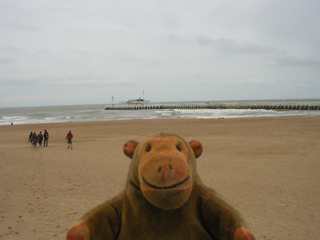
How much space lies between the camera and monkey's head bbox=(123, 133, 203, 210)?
158cm

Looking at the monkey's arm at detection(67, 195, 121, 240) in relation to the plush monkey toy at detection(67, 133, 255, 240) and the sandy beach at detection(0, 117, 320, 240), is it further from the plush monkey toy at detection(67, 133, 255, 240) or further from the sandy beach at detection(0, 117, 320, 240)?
the sandy beach at detection(0, 117, 320, 240)

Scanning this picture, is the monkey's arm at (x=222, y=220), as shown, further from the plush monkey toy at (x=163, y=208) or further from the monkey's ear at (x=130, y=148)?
the monkey's ear at (x=130, y=148)

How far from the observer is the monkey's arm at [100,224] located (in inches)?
66.3

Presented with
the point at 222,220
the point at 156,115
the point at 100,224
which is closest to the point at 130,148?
the point at 100,224

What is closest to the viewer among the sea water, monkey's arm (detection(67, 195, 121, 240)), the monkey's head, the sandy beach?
the monkey's head

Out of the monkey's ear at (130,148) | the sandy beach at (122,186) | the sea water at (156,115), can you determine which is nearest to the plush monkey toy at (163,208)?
the monkey's ear at (130,148)

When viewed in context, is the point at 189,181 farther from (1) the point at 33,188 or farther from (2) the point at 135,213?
(1) the point at 33,188

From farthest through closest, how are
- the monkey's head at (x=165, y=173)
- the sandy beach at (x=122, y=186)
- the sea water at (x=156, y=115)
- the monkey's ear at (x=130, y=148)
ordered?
the sea water at (x=156, y=115), the sandy beach at (x=122, y=186), the monkey's ear at (x=130, y=148), the monkey's head at (x=165, y=173)

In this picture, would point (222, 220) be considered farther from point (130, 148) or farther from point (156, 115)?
point (156, 115)

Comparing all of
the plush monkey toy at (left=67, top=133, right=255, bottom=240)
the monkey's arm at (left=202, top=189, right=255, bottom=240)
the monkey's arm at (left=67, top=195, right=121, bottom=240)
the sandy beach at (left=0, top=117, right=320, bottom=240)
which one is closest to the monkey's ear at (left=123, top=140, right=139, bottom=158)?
the plush monkey toy at (left=67, top=133, right=255, bottom=240)

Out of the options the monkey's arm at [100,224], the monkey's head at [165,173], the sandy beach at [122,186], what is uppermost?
the monkey's head at [165,173]

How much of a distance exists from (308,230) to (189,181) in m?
3.93

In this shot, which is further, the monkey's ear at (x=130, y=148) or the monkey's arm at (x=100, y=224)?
the monkey's ear at (x=130, y=148)

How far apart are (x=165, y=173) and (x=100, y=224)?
733 millimetres
